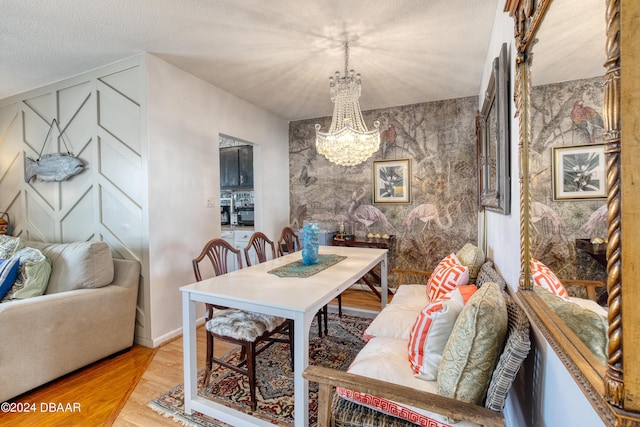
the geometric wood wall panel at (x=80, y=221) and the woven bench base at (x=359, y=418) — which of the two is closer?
the woven bench base at (x=359, y=418)

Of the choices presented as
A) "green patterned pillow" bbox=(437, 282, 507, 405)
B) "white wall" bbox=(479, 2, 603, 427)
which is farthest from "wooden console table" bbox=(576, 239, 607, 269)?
"green patterned pillow" bbox=(437, 282, 507, 405)

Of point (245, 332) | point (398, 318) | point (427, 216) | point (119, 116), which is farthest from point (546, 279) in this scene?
point (119, 116)

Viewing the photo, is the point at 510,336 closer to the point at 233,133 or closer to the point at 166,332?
the point at 166,332

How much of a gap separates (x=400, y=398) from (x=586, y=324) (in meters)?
0.60

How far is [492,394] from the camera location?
975mm

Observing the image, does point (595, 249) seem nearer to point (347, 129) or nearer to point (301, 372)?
point (301, 372)

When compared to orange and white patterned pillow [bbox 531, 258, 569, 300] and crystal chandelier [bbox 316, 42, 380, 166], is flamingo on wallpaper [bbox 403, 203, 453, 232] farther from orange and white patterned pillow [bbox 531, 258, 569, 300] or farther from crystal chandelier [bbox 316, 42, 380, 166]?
orange and white patterned pillow [bbox 531, 258, 569, 300]

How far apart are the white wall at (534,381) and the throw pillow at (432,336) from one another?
29 cm

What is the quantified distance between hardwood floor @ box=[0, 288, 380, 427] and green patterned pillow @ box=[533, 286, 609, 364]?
6.49ft

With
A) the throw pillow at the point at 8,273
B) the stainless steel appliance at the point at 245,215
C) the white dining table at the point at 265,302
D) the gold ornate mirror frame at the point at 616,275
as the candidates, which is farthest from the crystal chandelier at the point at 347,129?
the throw pillow at the point at 8,273

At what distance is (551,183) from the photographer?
35.2 inches

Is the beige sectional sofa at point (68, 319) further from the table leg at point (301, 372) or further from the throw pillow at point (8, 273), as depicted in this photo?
the table leg at point (301, 372)

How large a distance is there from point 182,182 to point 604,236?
3048mm

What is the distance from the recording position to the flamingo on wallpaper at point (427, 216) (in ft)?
12.7
